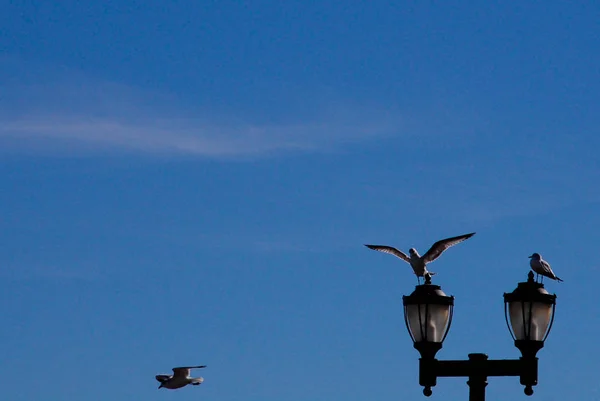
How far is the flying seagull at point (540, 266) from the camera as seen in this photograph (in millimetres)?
17203

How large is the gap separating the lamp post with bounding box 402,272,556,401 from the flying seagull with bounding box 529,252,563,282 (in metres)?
1.76

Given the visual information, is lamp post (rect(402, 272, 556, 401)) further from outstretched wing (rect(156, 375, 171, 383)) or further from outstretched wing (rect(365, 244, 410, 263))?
outstretched wing (rect(156, 375, 171, 383))

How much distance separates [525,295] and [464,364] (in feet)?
3.34

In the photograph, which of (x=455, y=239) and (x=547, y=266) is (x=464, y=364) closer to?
(x=547, y=266)

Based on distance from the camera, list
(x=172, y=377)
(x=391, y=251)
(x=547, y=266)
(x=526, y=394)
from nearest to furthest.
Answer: (x=526, y=394)
(x=547, y=266)
(x=391, y=251)
(x=172, y=377)

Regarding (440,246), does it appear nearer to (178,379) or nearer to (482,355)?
(482,355)

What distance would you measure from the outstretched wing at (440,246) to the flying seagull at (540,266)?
1.81 m

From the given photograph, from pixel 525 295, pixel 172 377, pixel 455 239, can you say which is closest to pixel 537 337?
pixel 525 295

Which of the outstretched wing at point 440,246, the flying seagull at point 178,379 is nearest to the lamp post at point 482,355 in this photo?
the outstretched wing at point 440,246

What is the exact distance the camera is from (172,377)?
36.8 meters

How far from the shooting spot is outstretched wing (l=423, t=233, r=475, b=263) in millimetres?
19344

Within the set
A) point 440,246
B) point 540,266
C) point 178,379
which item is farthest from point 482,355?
point 178,379

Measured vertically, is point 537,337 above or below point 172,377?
below

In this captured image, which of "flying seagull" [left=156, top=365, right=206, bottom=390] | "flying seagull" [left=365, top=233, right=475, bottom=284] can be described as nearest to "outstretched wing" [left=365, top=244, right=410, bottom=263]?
"flying seagull" [left=365, top=233, right=475, bottom=284]
